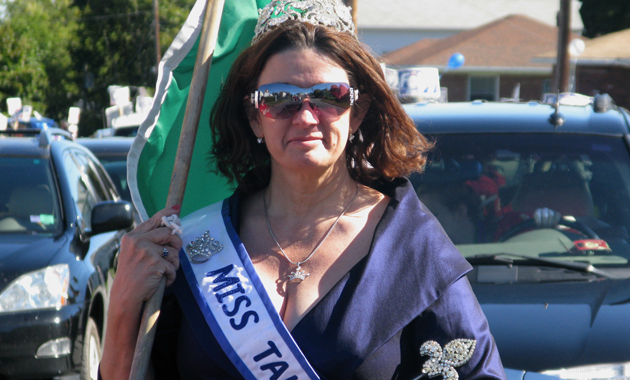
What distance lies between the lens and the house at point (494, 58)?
3092 cm

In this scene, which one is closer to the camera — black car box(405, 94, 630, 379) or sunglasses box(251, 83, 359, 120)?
sunglasses box(251, 83, 359, 120)

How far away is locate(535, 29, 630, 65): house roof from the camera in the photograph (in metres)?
23.3

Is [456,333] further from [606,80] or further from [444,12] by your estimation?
[444,12]

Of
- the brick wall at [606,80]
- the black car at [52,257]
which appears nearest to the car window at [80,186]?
the black car at [52,257]

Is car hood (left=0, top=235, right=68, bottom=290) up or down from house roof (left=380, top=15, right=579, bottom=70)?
up

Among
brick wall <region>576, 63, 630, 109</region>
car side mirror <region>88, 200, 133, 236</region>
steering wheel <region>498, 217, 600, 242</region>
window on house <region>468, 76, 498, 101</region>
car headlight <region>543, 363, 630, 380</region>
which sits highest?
steering wheel <region>498, 217, 600, 242</region>

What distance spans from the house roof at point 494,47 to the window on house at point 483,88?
148cm

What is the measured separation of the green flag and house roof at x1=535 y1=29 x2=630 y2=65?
2199 cm

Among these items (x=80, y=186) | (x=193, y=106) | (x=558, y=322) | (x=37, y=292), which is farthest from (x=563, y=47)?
(x=193, y=106)

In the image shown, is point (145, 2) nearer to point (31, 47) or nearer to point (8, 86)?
point (31, 47)

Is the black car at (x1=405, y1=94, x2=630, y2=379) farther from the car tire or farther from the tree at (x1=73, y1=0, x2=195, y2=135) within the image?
the tree at (x1=73, y1=0, x2=195, y2=135)

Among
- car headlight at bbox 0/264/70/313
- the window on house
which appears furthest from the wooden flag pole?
the window on house

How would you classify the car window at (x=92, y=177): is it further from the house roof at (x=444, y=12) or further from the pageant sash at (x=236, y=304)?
the house roof at (x=444, y=12)

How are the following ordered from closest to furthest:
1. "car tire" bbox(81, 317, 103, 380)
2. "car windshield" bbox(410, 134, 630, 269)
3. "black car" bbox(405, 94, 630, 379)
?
"black car" bbox(405, 94, 630, 379), "car windshield" bbox(410, 134, 630, 269), "car tire" bbox(81, 317, 103, 380)
